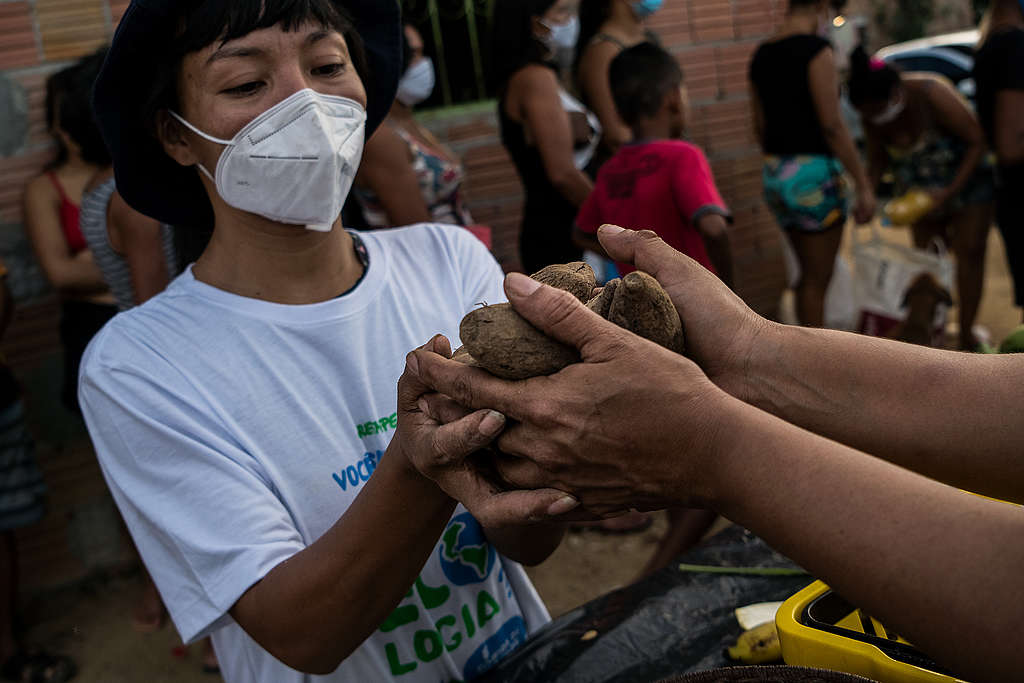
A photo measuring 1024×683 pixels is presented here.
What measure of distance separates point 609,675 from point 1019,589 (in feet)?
3.17

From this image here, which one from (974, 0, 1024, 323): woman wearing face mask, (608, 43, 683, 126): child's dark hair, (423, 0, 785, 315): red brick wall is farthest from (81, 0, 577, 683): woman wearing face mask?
(974, 0, 1024, 323): woman wearing face mask

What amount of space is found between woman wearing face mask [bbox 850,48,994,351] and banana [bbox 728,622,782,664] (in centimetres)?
463

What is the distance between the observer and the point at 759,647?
→ 1.66 m

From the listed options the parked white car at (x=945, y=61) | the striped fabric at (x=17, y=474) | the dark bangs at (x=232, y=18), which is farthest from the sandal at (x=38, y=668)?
the parked white car at (x=945, y=61)

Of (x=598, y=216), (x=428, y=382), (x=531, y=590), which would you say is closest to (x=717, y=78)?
(x=598, y=216)

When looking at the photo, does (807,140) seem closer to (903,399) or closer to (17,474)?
(903,399)

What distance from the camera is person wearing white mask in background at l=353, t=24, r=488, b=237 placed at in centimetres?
353

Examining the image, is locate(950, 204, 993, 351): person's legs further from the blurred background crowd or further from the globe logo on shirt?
the globe logo on shirt

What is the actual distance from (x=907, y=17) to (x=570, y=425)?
16.1m

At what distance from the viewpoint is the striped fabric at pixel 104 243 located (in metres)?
3.49

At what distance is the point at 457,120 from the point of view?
5262 millimetres

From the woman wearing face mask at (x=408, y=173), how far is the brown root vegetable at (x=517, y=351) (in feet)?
7.83

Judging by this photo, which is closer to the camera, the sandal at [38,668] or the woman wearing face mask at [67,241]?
the sandal at [38,668]

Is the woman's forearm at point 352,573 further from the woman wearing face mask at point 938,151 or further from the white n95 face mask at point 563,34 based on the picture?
the woman wearing face mask at point 938,151
